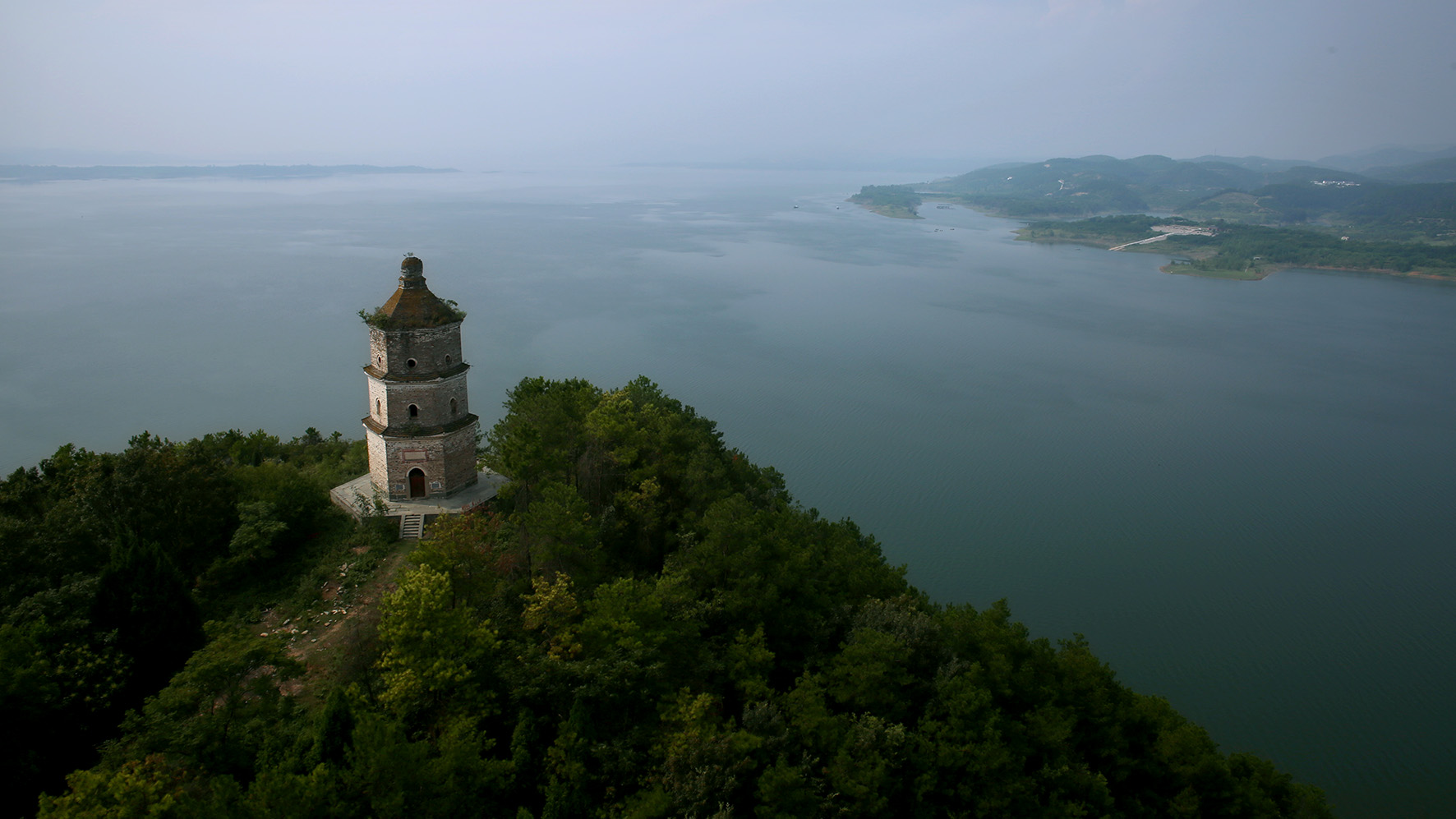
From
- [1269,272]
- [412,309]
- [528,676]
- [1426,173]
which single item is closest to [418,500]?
[412,309]

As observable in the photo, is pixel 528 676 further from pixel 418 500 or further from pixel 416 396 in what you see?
pixel 416 396

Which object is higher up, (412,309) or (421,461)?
(412,309)

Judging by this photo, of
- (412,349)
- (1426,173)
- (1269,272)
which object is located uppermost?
(1426,173)

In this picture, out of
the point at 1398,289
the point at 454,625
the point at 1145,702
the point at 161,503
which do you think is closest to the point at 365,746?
the point at 454,625

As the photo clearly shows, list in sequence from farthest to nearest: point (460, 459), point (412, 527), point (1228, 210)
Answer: point (1228, 210) < point (460, 459) < point (412, 527)

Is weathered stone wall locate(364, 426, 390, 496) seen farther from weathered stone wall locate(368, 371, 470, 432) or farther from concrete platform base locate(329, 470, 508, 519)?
weathered stone wall locate(368, 371, 470, 432)

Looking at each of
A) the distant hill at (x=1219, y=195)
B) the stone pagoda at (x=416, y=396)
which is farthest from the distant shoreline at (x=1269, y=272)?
the stone pagoda at (x=416, y=396)

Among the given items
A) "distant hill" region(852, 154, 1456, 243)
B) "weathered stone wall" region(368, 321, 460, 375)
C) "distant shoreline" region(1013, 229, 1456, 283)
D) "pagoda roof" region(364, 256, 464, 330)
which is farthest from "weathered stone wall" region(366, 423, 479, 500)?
"distant hill" region(852, 154, 1456, 243)
